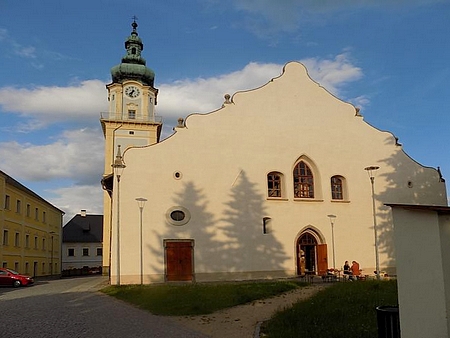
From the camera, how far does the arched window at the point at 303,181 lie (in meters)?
26.0

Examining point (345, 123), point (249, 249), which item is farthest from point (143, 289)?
point (345, 123)

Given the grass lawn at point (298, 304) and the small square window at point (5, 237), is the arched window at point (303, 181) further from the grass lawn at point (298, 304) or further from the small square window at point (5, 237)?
the small square window at point (5, 237)

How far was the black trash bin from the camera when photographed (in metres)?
6.25

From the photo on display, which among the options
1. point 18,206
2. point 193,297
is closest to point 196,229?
Result: point 193,297

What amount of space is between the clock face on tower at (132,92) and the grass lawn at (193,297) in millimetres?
31277

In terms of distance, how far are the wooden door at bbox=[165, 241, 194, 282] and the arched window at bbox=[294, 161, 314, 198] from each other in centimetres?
695

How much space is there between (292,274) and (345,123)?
31.0 ft

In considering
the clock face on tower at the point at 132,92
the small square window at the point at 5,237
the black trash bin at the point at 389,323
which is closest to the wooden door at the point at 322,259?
the black trash bin at the point at 389,323

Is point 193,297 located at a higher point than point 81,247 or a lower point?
lower

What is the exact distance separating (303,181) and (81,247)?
49511 mm

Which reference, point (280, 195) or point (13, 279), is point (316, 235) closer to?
point (280, 195)

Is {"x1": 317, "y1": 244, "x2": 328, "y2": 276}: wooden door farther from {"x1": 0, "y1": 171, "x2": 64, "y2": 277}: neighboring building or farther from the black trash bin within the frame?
{"x1": 0, "y1": 171, "x2": 64, "y2": 277}: neighboring building

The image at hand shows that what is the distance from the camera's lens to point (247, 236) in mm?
24062

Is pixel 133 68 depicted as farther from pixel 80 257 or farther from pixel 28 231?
pixel 80 257
